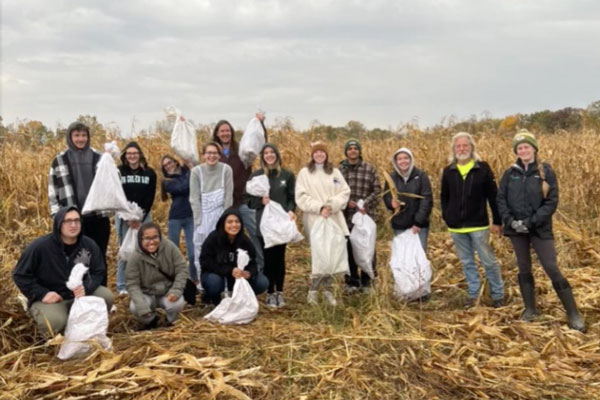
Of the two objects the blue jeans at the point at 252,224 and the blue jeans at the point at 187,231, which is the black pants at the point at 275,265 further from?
the blue jeans at the point at 187,231

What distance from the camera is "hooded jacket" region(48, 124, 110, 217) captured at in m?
4.91

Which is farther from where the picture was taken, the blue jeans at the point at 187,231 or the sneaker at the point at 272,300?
the blue jeans at the point at 187,231

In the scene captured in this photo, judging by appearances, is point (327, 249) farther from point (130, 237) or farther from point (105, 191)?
point (105, 191)

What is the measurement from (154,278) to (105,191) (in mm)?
882

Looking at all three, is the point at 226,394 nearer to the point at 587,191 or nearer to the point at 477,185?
the point at 477,185

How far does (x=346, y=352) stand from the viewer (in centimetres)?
383

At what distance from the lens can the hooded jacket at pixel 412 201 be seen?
17.4ft

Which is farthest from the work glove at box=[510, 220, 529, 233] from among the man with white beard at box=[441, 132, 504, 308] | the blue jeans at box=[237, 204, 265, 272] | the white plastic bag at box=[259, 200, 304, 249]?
the blue jeans at box=[237, 204, 265, 272]

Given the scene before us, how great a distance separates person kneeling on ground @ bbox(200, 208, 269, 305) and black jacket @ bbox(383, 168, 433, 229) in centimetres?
145

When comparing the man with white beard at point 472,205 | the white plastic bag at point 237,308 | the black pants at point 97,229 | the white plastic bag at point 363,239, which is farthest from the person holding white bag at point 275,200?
the man with white beard at point 472,205

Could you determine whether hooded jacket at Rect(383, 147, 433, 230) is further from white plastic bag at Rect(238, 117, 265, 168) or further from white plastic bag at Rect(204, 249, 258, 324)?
white plastic bag at Rect(204, 249, 258, 324)

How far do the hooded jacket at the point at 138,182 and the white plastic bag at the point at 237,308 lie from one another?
4.65 feet

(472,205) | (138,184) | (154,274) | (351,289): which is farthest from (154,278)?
(472,205)

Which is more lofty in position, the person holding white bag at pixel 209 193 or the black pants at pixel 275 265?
the person holding white bag at pixel 209 193
